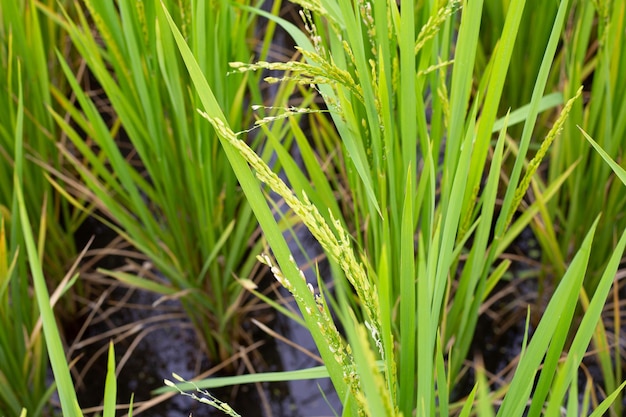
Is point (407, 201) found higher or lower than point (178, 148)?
higher

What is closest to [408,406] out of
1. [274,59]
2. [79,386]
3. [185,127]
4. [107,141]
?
[185,127]

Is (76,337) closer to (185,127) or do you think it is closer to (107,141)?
(107,141)

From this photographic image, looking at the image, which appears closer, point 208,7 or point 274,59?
point 208,7

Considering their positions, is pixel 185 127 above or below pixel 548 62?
below

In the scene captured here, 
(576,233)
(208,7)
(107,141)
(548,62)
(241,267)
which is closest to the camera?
(548,62)

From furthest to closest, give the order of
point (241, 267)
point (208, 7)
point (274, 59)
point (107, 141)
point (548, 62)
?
point (274, 59) < point (241, 267) < point (107, 141) < point (208, 7) < point (548, 62)

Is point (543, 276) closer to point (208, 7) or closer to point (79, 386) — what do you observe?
point (208, 7)

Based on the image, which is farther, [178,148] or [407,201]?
[178,148]

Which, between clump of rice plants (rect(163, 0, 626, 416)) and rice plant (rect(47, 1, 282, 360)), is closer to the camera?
clump of rice plants (rect(163, 0, 626, 416))

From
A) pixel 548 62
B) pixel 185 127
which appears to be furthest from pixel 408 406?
pixel 185 127

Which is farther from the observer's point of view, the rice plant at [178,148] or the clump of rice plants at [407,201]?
the rice plant at [178,148]

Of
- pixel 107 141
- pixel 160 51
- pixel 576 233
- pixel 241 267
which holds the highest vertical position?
pixel 160 51
